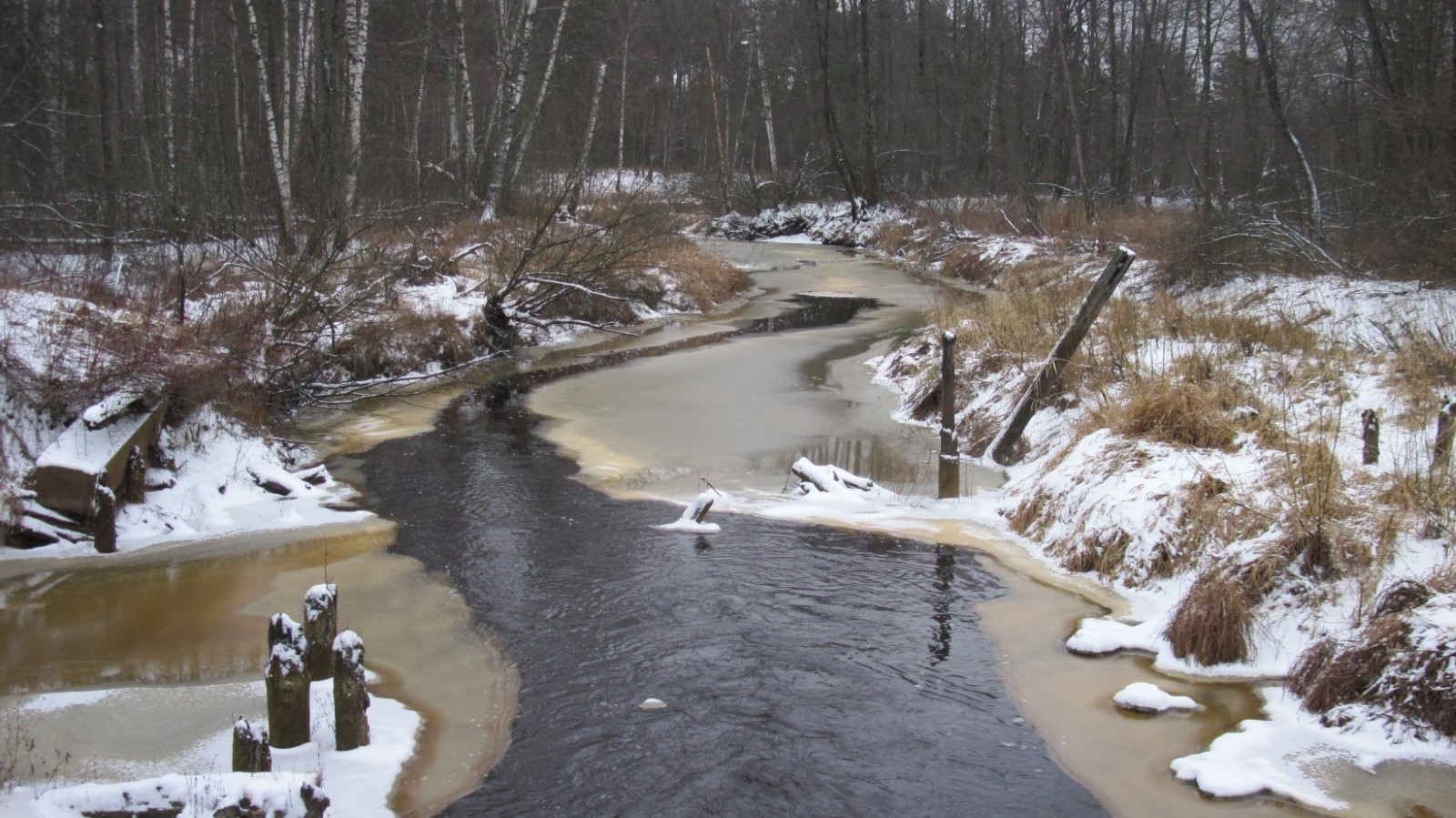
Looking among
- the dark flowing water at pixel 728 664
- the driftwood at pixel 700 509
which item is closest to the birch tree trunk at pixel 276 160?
the dark flowing water at pixel 728 664

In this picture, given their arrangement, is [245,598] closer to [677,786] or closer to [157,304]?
[677,786]

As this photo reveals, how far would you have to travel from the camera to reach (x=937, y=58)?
4478 centimetres

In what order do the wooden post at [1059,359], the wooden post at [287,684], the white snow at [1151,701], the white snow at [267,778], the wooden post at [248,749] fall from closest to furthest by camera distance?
the white snow at [267,778] → the wooden post at [248,749] → the wooden post at [287,684] → the white snow at [1151,701] → the wooden post at [1059,359]

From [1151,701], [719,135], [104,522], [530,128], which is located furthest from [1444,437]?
[719,135]

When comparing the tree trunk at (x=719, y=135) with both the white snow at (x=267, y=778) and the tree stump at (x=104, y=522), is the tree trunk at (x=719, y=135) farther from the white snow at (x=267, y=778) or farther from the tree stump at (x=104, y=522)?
the white snow at (x=267, y=778)

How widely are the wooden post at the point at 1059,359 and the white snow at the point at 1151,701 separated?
4727 mm

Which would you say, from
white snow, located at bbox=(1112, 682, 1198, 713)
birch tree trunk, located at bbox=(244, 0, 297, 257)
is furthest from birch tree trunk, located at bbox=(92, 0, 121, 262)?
white snow, located at bbox=(1112, 682, 1198, 713)

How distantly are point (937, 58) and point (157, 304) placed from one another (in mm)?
39030

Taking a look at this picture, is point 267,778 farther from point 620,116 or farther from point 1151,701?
point 620,116

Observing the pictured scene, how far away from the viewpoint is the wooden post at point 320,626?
5.46 meters

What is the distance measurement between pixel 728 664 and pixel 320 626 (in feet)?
7.43

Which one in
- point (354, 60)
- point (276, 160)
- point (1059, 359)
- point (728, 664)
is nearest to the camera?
point (728, 664)

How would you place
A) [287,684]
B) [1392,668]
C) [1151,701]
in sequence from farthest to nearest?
[1151,701]
[1392,668]
[287,684]

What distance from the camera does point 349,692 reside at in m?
5.12
